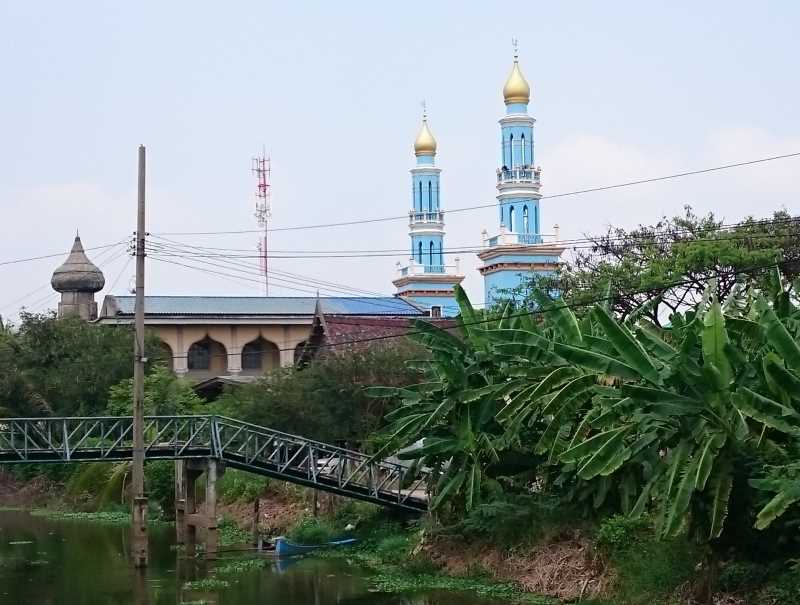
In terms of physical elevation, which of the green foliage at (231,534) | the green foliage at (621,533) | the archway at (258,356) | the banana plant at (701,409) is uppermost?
the archway at (258,356)

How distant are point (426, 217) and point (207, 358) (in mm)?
31517

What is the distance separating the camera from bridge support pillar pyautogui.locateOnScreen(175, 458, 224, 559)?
33531mm

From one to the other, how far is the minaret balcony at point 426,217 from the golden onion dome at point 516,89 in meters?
17.9

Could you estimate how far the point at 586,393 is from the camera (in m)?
24.0

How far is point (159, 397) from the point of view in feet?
161

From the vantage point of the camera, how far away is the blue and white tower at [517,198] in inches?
3177

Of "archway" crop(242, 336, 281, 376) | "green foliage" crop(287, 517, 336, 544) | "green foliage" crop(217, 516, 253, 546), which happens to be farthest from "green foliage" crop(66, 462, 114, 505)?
"archway" crop(242, 336, 281, 376)

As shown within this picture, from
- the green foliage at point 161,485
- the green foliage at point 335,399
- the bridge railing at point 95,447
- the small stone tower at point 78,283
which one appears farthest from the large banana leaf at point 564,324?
the small stone tower at point 78,283

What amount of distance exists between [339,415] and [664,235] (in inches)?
513

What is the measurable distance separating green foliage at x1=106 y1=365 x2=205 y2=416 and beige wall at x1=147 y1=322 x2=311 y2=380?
17.7 m

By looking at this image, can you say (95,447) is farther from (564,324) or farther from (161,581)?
(564,324)

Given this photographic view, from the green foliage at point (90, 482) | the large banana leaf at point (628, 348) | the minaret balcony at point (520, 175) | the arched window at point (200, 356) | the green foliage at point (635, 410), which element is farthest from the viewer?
the minaret balcony at point (520, 175)

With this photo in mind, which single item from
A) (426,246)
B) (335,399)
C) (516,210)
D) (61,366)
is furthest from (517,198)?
(335,399)

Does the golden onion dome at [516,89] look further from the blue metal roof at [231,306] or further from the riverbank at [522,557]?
the riverbank at [522,557]
